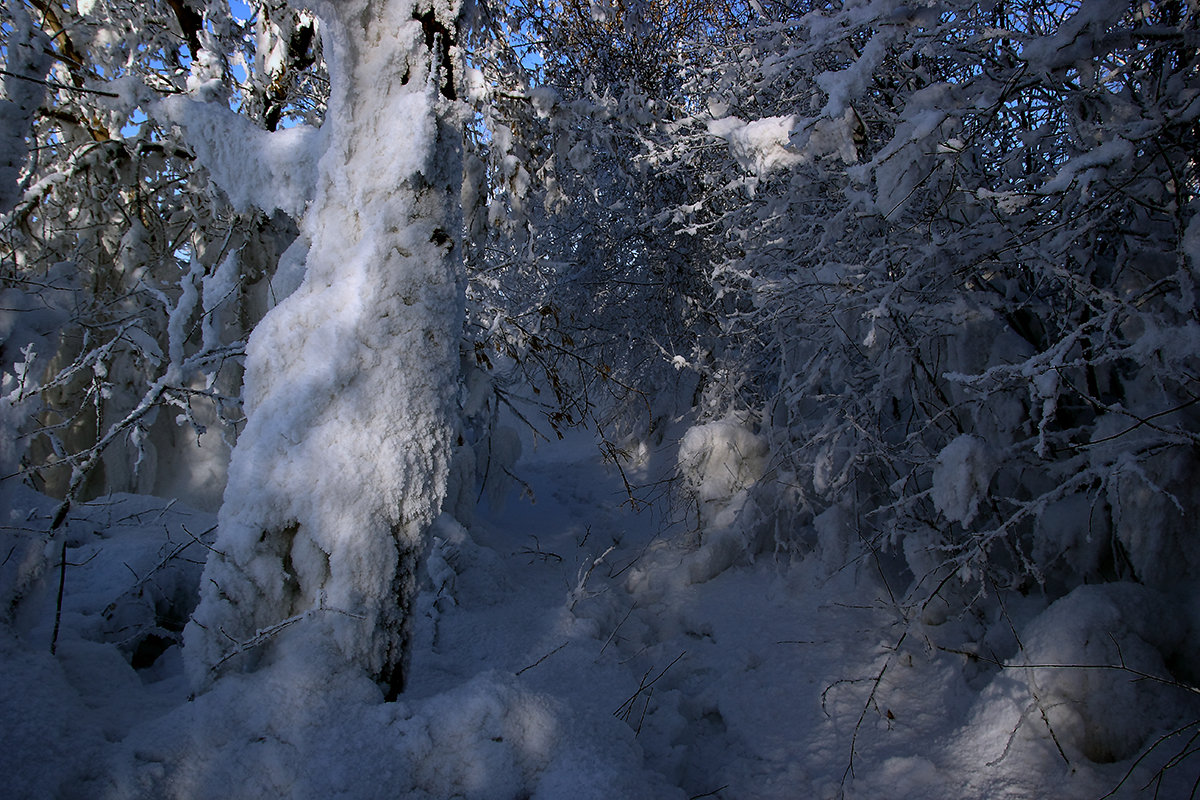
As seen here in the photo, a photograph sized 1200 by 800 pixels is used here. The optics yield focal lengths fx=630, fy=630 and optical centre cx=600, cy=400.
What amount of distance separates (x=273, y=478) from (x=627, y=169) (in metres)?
6.63

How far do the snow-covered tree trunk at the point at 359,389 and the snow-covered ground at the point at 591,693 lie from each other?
202 mm

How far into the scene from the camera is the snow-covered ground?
1849mm

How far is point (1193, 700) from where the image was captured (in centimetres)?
259

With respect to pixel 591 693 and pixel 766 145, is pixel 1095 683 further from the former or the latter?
pixel 766 145

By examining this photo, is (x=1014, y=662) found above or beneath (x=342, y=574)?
beneath

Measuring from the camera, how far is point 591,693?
3291mm

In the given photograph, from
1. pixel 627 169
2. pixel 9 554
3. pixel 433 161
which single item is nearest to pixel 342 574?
pixel 9 554

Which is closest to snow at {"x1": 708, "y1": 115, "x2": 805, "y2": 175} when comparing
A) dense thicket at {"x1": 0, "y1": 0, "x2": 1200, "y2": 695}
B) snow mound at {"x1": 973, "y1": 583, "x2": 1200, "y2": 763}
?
dense thicket at {"x1": 0, "y1": 0, "x2": 1200, "y2": 695}

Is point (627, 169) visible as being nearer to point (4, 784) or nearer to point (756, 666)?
point (756, 666)

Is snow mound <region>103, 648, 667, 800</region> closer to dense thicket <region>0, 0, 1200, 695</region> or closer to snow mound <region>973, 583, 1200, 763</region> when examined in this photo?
dense thicket <region>0, 0, 1200, 695</region>

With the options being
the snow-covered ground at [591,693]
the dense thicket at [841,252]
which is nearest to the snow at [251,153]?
the dense thicket at [841,252]

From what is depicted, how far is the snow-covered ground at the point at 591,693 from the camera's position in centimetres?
185

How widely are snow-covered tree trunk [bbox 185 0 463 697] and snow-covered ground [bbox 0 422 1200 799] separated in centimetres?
20

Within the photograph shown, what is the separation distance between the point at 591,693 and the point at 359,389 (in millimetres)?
2083
